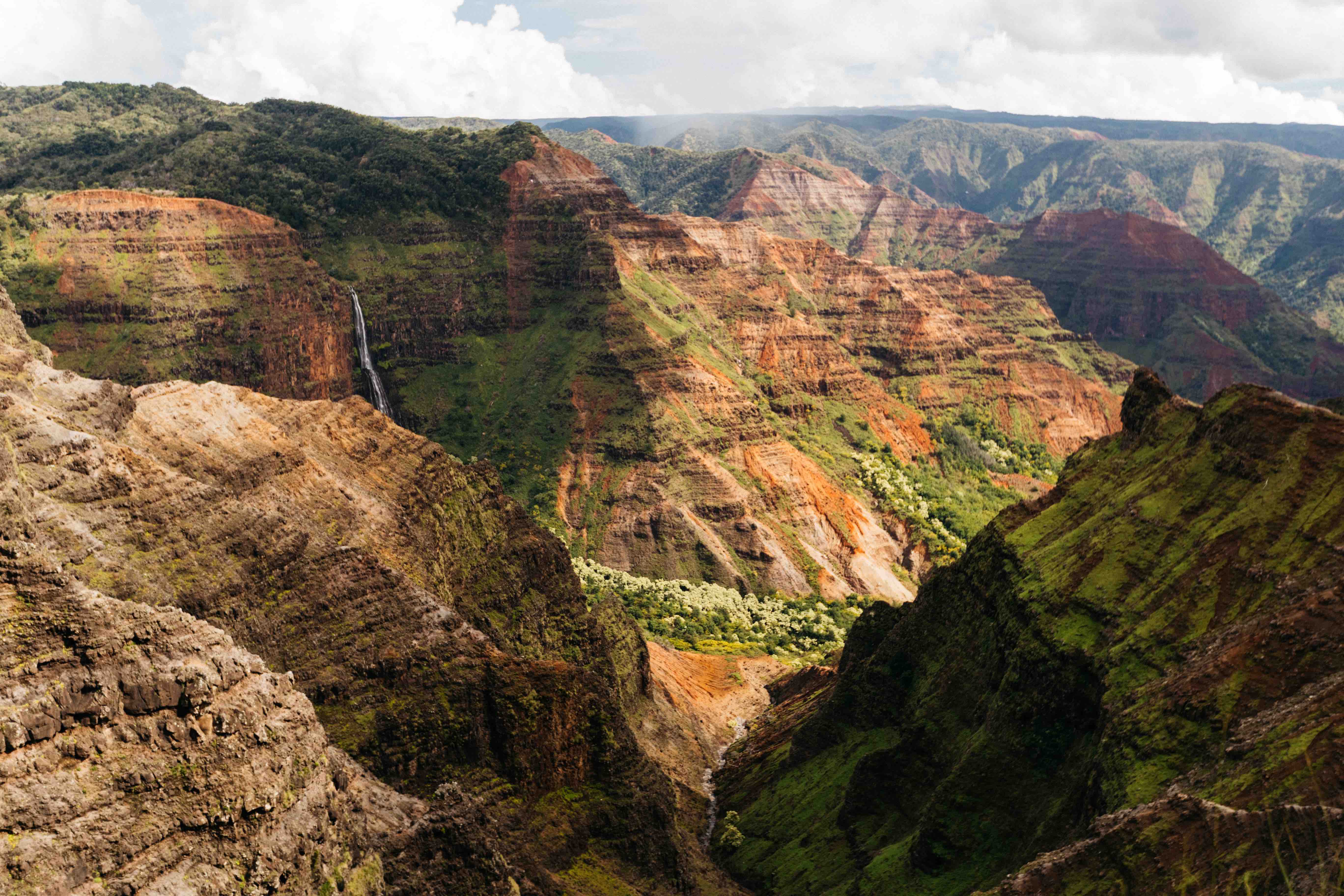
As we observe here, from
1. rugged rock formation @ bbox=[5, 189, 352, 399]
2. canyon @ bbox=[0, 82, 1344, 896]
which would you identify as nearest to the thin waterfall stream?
canyon @ bbox=[0, 82, 1344, 896]

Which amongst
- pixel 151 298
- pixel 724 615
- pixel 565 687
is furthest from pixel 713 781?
pixel 151 298

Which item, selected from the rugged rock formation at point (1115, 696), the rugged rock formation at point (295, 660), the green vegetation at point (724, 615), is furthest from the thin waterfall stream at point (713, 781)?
the green vegetation at point (724, 615)

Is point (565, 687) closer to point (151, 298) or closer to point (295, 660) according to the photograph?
point (295, 660)

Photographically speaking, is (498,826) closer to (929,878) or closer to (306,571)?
(306,571)

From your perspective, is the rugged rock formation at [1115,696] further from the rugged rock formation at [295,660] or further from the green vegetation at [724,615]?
the green vegetation at [724,615]

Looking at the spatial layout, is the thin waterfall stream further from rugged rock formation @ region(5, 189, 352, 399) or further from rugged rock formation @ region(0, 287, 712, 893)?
rugged rock formation @ region(5, 189, 352, 399)

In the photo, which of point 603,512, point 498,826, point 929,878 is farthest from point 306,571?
point 603,512
